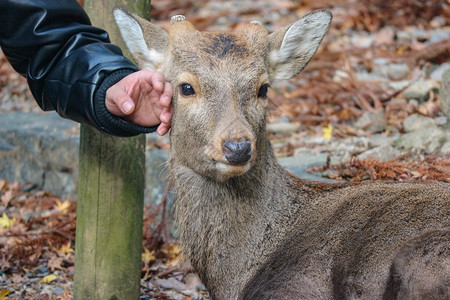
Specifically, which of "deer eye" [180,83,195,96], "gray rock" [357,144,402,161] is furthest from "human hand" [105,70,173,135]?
"gray rock" [357,144,402,161]

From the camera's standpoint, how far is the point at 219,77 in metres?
4.34

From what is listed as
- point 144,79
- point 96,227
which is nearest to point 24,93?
point 96,227

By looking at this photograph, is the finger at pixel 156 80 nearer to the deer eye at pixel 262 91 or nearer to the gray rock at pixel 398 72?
the deer eye at pixel 262 91

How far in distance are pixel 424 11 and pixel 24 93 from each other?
6.89 meters

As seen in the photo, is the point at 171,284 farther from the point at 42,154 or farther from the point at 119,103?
the point at 42,154

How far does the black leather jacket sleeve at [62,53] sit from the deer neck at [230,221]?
1.89 ft

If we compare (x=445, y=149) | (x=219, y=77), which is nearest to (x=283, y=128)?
(x=445, y=149)

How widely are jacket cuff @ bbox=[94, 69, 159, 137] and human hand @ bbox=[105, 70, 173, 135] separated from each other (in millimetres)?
31

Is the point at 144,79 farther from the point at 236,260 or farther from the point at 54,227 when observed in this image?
the point at 54,227

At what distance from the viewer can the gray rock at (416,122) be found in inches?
299

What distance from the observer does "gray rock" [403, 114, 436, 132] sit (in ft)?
24.9

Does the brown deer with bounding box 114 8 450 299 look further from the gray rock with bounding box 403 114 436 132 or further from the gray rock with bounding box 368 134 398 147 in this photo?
the gray rock with bounding box 403 114 436 132

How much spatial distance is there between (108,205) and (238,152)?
1.62 metres

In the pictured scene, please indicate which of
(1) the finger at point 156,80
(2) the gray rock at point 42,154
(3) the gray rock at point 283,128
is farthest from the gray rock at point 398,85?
(1) the finger at point 156,80
